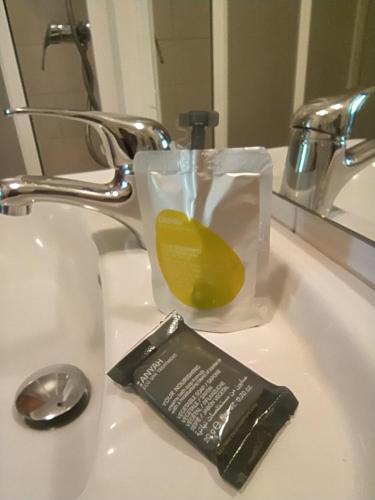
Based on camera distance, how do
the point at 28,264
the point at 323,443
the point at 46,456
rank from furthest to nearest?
the point at 28,264 < the point at 46,456 < the point at 323,443

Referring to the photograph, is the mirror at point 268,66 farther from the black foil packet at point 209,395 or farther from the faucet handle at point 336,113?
the black foil packet at point 209,395

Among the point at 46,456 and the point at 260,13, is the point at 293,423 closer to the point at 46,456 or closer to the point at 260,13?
the point at 46,456

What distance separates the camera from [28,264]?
22.1 inches

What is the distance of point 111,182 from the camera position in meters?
0.40

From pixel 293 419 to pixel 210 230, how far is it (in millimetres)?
156

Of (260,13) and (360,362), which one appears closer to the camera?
(360,362)

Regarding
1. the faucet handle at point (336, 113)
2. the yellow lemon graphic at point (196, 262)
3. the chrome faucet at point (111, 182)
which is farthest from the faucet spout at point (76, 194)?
→ the faucet handle at point (336, 113)

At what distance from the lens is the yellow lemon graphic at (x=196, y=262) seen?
30cm

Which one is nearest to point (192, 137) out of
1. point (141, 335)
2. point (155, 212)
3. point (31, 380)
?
point (155, 212)

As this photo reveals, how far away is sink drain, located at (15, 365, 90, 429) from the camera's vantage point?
0.37m

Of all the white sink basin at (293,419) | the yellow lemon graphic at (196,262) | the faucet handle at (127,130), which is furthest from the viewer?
the faucet handle at (127,130)

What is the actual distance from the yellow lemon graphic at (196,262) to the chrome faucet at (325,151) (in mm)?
127

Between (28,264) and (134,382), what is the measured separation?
1.31 ft

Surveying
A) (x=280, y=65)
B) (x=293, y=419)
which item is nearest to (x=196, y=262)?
(x=293, y=419)
